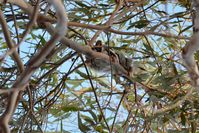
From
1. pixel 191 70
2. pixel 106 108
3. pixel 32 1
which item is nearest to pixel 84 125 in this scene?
pixel 106 108

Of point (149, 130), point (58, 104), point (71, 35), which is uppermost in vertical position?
point (71, 35)

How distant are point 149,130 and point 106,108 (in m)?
0.13

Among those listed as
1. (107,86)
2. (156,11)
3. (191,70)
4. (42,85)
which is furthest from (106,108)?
(191,70)

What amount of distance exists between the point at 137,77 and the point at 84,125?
0.19 m

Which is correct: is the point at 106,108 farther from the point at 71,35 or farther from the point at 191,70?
the point at 191,70

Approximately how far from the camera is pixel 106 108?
47.8 inches

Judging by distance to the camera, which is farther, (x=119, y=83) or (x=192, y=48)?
(x=119, y=83)

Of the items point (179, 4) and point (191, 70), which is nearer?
point (191, 70)

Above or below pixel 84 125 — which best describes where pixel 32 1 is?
above

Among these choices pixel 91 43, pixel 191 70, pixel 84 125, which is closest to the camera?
pixel 191 70

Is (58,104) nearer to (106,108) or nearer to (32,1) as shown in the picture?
(106,108)

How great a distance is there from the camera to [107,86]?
1271 millimetres

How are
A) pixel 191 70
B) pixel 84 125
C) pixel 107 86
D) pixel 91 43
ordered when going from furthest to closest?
pixel 107 86 < pixel 84 125 < pixel 91 43 < pixel 191 70

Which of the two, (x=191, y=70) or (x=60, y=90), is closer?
(x=191, y=70)
